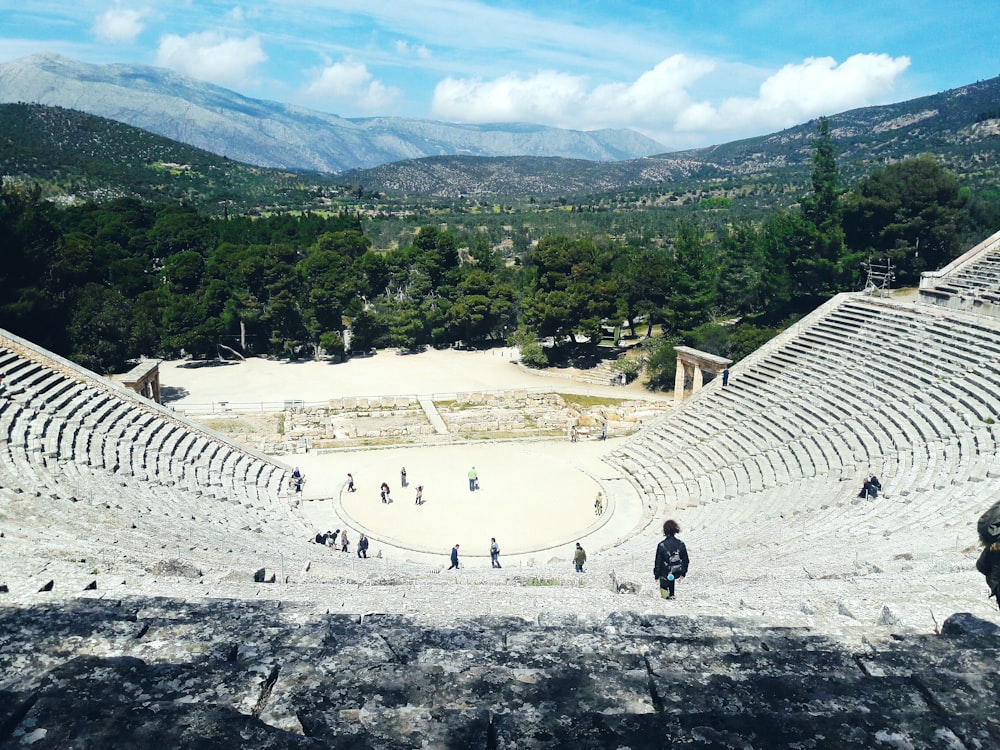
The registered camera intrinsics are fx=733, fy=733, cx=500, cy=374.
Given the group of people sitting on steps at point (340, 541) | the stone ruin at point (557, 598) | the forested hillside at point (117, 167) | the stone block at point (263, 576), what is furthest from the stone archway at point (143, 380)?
the forested hillside at point (117, 167)

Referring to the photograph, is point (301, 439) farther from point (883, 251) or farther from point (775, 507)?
point (883, 251)

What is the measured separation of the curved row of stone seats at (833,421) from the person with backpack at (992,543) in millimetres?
11207

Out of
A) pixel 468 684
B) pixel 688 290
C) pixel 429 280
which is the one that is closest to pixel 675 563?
pixel 468 684

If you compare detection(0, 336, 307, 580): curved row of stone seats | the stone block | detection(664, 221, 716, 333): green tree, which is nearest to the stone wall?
detection(0, 336, 307, 580): curved row of stone seats

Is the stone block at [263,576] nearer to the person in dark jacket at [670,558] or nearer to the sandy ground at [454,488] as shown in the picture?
the person in dark jacket at [670,558]

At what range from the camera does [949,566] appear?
968cm

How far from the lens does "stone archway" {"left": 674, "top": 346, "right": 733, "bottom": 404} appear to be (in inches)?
1040

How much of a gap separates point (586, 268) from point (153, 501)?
26.6 m

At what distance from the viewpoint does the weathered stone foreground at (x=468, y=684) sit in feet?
10.6

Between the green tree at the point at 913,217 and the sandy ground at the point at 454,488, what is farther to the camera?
the green tree at the point at 913,217

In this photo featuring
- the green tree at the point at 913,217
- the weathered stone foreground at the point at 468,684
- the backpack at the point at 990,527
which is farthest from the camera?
the green tree at the point at 913,217

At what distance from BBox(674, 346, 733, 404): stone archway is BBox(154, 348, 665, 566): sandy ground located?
2946 millimetres

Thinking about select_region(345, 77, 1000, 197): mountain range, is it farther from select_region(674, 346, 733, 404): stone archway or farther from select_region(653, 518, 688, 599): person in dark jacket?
select_region(653, 518, 688, 599): person in dark jacket

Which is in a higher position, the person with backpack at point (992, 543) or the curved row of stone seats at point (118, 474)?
the person with backpack at point (992, 543)
